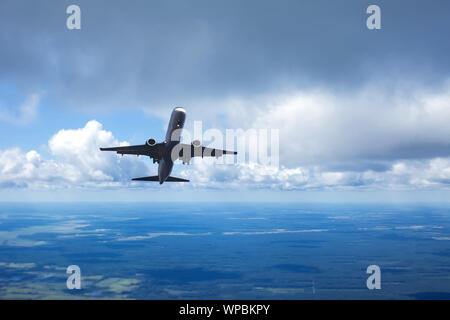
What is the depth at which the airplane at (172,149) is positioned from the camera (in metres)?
38.6

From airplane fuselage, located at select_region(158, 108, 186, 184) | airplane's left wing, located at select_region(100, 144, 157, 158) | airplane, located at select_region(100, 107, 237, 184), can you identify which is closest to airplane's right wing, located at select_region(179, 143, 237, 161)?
airplane, located at select_region(100, 107, 237, 184)

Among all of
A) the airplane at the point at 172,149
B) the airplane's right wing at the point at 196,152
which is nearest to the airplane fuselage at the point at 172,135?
the airplane at the point at 172,149

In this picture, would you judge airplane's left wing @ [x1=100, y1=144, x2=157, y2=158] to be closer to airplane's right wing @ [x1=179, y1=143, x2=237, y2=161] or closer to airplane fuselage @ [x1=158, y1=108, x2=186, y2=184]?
airplane fuselage @ [x1=158, y1=108, x2=186, y2=184]

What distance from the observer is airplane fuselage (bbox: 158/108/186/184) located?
3819cm

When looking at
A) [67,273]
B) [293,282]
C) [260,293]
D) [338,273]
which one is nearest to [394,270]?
[338,273]

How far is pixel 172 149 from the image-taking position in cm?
4134

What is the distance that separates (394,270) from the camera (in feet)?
626

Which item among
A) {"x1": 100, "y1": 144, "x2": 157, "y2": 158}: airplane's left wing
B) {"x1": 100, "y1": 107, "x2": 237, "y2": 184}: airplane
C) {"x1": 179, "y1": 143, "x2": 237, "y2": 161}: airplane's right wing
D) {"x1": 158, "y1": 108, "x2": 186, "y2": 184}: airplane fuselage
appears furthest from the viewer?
{"x1": 179, "y1": 143, "x2": 237, "y2": 161}: airplane's right wing

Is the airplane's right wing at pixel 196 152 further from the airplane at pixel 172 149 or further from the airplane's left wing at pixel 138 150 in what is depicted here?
the airplane's left wing at pixel 138 150

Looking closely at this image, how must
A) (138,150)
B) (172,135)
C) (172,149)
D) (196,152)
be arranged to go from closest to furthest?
(172,135)
(172,149)
(138,150)
(196,152)

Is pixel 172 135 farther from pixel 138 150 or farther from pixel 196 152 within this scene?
pixel 138 150

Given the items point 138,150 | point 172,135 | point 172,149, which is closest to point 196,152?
point 172,149

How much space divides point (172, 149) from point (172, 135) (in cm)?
251
